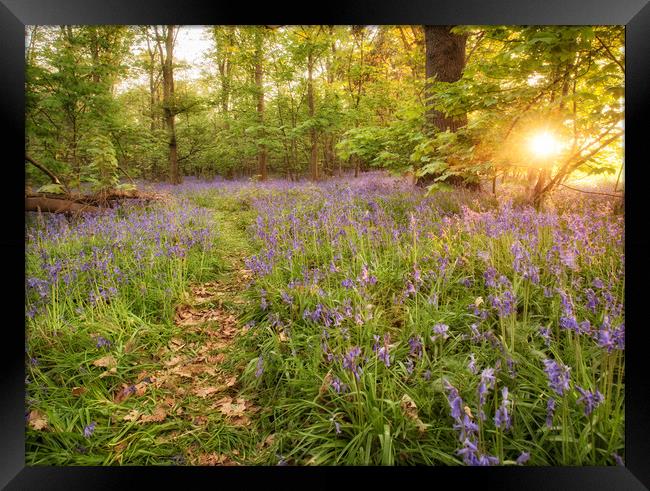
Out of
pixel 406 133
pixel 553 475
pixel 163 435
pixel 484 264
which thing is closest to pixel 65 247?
pixel 163 435

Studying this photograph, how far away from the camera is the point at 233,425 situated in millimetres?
1841

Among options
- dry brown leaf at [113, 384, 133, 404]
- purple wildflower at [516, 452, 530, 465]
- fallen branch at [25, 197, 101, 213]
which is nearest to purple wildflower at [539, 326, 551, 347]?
purple wildflower at [516, 452, 530, 465]

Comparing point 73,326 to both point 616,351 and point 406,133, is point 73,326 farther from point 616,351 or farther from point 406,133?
point 616,351

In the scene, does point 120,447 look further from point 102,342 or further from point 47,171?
point 47,171

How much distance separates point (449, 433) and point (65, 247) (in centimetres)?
282

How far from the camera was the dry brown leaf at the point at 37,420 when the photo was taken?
1839 millimetres

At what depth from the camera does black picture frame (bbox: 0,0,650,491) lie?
1752 millimetres

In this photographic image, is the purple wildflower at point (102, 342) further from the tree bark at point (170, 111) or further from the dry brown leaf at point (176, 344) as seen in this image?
the tree bark at point (170, 111)

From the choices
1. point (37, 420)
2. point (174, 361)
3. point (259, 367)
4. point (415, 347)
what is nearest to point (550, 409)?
point (415, 347)

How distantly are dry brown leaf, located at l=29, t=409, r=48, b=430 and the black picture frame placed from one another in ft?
0.23

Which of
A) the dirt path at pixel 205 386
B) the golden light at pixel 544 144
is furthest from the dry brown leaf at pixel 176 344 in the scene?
the golden light at pixel 544 144

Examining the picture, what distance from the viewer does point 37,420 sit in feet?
6.10
